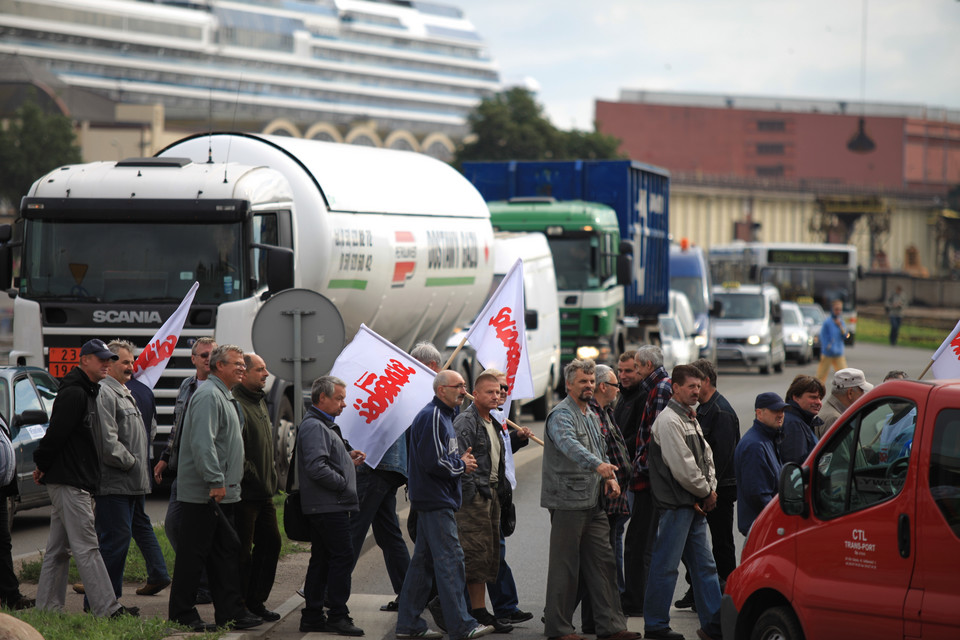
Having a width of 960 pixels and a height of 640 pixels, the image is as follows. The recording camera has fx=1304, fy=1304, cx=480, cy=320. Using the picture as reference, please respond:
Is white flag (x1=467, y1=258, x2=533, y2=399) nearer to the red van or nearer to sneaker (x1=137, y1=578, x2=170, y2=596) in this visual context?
sneaker (x1=137, y1=578, x2=170, y2=596)

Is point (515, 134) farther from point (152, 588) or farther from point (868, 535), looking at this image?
point (868, 535)

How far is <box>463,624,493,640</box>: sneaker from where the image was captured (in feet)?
26.1

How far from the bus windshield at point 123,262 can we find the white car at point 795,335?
92.3 ft

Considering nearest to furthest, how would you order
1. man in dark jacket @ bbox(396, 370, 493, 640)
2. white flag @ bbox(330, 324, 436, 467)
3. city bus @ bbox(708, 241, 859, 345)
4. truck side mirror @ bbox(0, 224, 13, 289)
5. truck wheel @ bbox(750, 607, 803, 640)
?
truck wheel @ bbox(750, 607, 803, 640)
man in dark jacket @ bbox(396, 370, 493, 640)
white flag @ bbox(330, 324, 436, 467)
truck side mirror @ bbox(0, 224, 13, 289)
city bus @ bbox(708, 241, 859, 345)

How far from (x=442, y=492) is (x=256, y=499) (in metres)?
1.37

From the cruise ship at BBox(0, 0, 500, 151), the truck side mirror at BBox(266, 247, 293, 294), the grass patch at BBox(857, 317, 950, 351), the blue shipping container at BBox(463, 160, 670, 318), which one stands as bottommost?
the grass patch at BBox(857, 317, 950, 351)

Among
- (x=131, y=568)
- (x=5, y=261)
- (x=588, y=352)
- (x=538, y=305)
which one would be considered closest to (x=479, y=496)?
(x=131, y=568)

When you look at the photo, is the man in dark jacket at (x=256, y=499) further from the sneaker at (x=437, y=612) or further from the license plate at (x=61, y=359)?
the license plate at (x=61, y=359)

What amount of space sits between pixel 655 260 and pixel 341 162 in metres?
13.4

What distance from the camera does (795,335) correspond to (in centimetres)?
3959

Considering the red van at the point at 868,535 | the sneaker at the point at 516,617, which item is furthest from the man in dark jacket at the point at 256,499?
the red van at the point at 868,535

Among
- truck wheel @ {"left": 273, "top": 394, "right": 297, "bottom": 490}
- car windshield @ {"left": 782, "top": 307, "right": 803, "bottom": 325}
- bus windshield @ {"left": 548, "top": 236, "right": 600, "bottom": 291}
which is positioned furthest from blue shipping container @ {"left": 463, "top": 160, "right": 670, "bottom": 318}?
car windshield @ {"left": 782, "top": 307, "right": 803, "bottom": 325}

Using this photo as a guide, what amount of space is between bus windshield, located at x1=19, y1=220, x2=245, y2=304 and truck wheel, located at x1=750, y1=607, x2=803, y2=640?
26.0 ft

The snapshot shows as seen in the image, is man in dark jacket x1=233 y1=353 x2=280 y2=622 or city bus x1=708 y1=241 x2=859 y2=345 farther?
city bus x1=708 y1=241 x2=859 y2=345
